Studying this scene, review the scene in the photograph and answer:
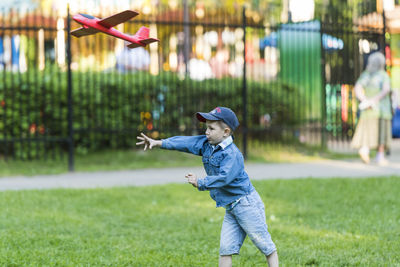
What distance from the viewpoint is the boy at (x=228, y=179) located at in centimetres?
319

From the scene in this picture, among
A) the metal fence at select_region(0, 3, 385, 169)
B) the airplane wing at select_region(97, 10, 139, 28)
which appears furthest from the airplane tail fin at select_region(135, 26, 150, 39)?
the metal fence at select_region(0, 3, 385, 169)

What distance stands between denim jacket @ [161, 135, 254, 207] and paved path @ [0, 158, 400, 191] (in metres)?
4.16

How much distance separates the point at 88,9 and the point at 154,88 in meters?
1.86

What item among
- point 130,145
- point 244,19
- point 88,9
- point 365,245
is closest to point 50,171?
point 130,145

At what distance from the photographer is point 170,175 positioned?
8461 mm

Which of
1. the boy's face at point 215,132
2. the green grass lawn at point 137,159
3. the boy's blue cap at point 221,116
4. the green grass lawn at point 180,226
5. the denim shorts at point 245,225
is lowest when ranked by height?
the green grass lawn at point 180,226

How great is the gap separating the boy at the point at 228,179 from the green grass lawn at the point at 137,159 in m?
5.75

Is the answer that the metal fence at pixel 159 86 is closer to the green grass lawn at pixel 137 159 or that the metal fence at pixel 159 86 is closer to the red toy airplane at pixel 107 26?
the green grass lawn at pixel 137 159

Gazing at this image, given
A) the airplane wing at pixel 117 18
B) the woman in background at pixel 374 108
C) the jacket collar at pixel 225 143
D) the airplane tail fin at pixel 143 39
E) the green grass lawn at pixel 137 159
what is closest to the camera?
the airplane wing at pixel 117 18

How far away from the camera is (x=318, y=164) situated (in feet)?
32.0

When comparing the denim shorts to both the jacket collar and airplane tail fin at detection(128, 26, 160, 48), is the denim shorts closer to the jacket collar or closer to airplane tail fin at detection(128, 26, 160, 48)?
the jacket collar

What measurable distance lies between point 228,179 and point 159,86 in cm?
722

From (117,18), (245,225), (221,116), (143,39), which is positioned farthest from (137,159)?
(117,18)

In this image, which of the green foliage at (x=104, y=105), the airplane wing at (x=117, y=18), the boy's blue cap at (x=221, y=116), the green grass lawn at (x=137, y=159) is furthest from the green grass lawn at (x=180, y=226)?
the green foliage at (x=104, y=105)
